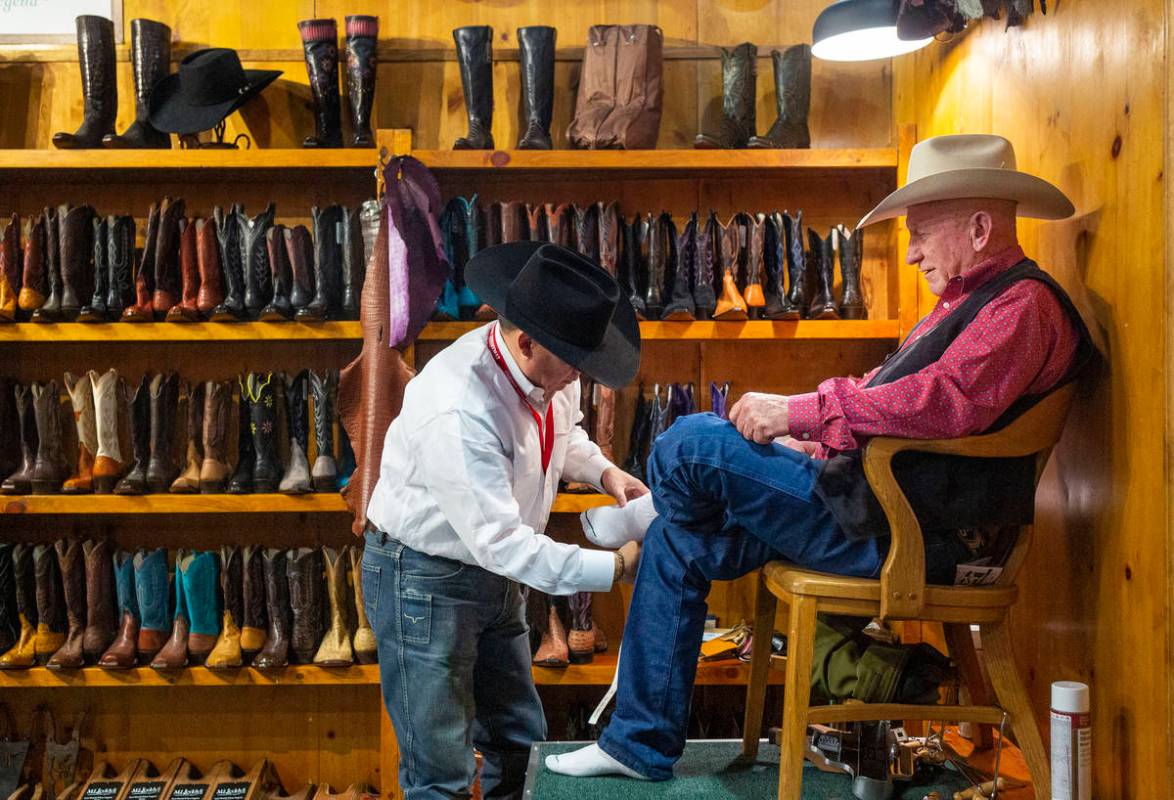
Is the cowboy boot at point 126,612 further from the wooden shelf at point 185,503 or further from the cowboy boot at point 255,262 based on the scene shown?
the cowboy boot at point 255,262

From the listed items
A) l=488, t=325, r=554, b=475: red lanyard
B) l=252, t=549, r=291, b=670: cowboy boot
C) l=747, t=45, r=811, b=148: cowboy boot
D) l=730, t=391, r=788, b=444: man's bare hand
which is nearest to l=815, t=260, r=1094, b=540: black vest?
l=730, t=391, r=788, b=444: man's bare hand

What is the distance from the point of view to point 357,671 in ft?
11.1

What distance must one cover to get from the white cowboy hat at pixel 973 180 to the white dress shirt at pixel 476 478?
2.95 ft

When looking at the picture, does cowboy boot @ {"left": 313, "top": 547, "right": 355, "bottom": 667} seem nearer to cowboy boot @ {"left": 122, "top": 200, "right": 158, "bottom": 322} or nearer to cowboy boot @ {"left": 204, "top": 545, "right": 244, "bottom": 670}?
cowboy boot @ {"left": 204, "top": 545, "right": 244, "bottom": 670}

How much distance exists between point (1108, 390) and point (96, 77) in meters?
3.18

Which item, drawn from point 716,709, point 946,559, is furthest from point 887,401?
point 716,709

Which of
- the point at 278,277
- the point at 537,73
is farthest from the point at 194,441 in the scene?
the point at 537,73

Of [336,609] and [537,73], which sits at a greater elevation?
[537,73]

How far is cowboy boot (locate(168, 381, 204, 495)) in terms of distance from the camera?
135 inches

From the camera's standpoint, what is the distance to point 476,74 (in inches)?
136

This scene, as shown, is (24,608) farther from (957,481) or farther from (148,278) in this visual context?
(957,481)

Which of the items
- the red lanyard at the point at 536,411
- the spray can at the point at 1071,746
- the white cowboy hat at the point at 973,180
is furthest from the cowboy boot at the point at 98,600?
the spray can at the point at 1071,746

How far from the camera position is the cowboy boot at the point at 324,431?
11.2ft

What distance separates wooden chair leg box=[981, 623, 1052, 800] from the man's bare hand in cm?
57
